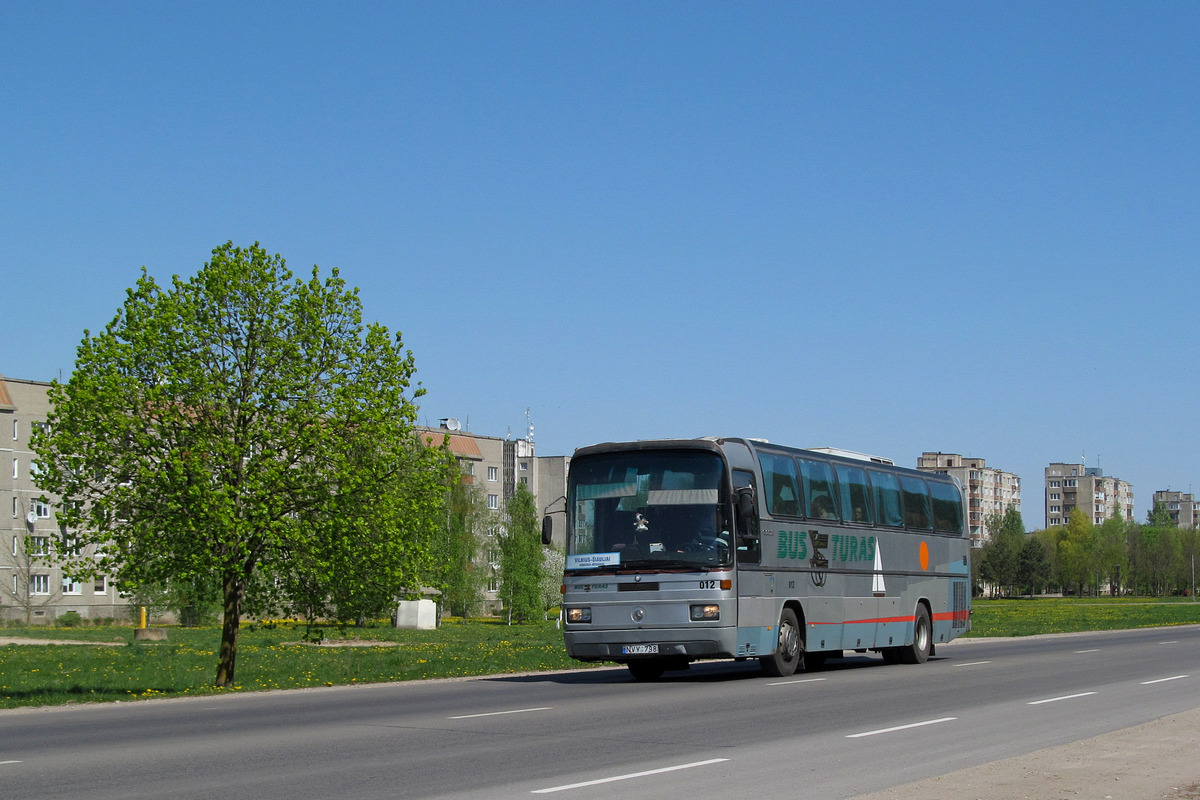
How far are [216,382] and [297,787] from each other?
1219cm

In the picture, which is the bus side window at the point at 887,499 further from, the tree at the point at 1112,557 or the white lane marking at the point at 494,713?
the tree at the point at 1112,557

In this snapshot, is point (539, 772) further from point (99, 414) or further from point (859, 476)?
point (859, 476)

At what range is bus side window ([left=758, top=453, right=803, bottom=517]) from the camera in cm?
2205

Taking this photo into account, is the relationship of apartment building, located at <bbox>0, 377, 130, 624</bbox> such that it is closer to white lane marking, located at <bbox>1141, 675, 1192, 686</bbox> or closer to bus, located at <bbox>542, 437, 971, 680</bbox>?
bus, located at <bbox>542, 437, 971, 680</bbox>

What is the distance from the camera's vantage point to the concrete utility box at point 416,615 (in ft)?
199

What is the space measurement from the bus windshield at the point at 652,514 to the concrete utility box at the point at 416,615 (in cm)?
4012

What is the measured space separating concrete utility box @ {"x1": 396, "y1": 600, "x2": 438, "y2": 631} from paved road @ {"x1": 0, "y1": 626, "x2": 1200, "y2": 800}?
3823 cm

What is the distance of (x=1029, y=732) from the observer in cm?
1363

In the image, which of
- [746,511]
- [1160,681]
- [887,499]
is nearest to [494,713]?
[746,511]

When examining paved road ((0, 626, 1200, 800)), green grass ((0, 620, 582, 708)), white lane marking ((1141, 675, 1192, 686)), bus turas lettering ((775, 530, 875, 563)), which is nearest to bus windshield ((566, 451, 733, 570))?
bus turas lettering ((775, 530, 875, 563))

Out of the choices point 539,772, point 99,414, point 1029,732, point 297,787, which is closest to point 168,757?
point 297,787

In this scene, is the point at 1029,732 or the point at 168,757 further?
the point at 1029,732

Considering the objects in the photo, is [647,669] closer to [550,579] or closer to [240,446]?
[240,446]

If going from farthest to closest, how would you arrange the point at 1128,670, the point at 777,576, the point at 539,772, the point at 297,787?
the point at 1128,670
the point at 777,576
the point at 539,772
the point at 297,787
